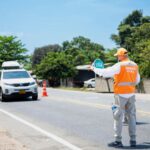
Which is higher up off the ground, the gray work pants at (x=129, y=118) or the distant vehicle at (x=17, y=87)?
the distant vehicle at (x=17, y=87)

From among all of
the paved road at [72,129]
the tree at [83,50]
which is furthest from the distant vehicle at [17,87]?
the tree at [83,50]

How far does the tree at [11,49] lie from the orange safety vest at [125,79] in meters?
62.1

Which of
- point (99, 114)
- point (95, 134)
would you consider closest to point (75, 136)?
point (95, 134)

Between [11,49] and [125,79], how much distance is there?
62.8 metres

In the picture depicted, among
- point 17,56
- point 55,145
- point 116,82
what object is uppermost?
point 17,56

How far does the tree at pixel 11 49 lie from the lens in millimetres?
71062

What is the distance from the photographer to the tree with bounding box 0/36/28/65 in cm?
7106

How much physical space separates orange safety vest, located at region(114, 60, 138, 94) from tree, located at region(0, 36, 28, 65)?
62.1 meters

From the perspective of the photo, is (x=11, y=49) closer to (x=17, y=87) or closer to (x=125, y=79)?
(x=17, y=87)

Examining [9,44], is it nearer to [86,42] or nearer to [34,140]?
[86,42]

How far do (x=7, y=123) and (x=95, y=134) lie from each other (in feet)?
13.2

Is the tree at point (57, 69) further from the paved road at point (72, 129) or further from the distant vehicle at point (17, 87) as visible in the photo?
the paved road at point (72, 129)

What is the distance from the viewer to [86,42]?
9650 centimetres

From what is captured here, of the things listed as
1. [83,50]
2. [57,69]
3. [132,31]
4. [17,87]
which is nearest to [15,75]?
[17,87]
